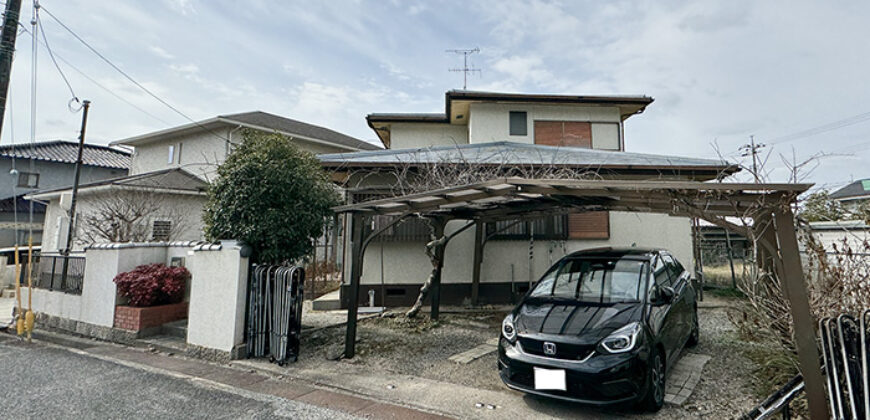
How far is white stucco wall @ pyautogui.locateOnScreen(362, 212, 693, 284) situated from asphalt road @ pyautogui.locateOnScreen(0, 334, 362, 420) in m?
4.28

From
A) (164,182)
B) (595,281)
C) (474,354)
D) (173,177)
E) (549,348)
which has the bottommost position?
(474,354)

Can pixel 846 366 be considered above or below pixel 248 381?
above

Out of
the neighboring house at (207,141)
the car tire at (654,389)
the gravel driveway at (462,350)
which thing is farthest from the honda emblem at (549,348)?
the neighboring house at (207,141)

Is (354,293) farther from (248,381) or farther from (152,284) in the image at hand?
(152,284)

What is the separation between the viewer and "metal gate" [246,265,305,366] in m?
4.76

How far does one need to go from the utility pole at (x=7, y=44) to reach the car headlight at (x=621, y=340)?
1013cm

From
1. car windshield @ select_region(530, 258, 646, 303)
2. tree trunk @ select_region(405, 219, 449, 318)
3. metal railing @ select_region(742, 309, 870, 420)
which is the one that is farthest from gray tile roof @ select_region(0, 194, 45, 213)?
metal railing @ select_region(742, 309, 870, 420)

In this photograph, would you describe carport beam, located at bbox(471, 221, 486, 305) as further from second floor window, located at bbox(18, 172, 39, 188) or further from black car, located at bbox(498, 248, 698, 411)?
second floor window, located at bbox(18, 172, 39, 188)

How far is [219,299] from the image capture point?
196 inches

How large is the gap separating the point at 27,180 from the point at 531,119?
24452mm

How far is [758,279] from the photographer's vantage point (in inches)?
150

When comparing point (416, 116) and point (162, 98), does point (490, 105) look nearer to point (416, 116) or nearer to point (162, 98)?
point (416, 116)

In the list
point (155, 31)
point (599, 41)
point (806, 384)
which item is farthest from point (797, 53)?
point (155, 31)

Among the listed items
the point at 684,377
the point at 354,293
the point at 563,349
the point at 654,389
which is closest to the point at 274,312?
the point at 354,293
